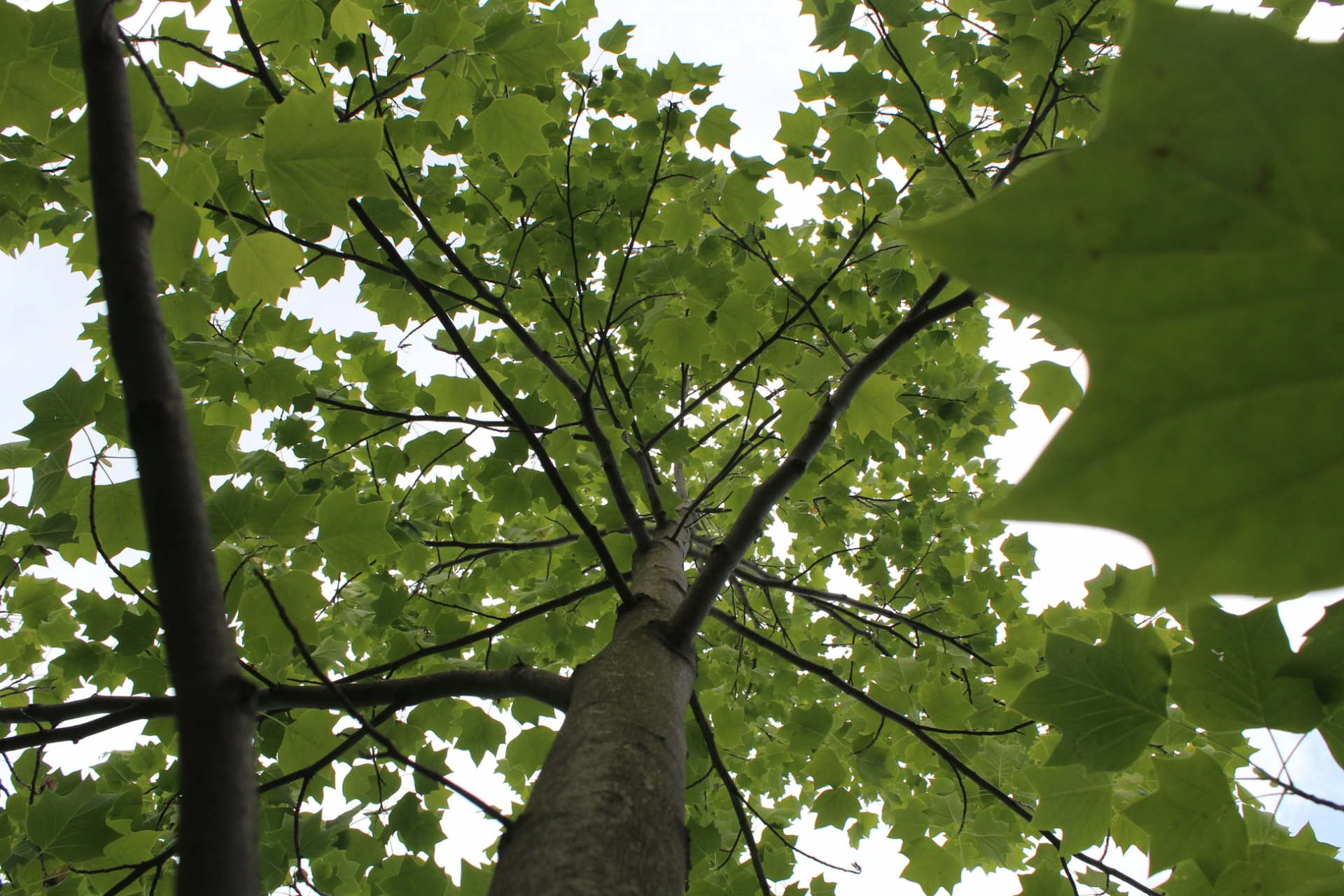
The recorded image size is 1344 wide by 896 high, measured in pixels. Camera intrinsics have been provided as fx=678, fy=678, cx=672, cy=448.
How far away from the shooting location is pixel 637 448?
3.56 metres

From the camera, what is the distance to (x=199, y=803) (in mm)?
567

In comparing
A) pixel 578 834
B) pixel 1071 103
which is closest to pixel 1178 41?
pixel 578 834

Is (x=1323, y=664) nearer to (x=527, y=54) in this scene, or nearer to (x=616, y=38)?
(x=527, y=54)

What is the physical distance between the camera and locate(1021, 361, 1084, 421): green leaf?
7.88ft

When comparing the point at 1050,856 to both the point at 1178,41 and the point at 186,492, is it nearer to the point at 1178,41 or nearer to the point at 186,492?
the point at 1178,41

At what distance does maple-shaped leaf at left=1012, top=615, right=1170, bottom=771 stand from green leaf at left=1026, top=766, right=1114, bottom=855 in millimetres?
344

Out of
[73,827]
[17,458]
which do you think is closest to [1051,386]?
[17,458]

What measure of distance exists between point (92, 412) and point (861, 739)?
2931 millimetres

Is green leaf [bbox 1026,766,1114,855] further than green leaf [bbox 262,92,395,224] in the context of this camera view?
Yes

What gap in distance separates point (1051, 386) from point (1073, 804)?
4.50 feet

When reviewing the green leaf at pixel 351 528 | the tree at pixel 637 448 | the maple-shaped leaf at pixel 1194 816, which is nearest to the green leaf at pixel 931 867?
the tree at pixel 637 448

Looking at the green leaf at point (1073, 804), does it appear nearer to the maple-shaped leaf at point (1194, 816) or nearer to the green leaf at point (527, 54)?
the maple-shaped leaf at point (1194, 816)

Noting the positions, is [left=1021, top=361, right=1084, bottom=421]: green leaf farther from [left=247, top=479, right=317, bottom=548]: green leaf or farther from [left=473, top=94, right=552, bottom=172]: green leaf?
[left=247, top=479, right=317, bottom=548]: green leaf

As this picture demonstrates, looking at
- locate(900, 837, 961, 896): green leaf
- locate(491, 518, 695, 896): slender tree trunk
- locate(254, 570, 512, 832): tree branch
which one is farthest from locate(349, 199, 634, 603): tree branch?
locate(900, 837, 961, 896): green leaf
